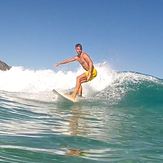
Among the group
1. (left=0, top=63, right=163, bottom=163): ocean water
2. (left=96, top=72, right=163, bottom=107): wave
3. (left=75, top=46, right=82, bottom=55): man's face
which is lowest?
(left=0, top=63, right=163, bottom=163): ocean water

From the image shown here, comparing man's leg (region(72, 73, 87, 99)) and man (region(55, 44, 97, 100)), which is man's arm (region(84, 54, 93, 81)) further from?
man's leg (region(72, 73, 87, 99))

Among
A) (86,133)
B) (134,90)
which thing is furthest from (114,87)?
(86,133)

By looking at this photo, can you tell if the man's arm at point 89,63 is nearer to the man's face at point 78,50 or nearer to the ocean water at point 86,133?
the man's face at point 78,50

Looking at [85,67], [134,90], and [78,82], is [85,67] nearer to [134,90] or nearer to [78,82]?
[78,82]

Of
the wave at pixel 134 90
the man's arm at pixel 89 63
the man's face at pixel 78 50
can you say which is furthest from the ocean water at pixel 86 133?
the man's face at pixel 78 50

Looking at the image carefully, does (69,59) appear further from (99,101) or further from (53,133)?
(53,133)

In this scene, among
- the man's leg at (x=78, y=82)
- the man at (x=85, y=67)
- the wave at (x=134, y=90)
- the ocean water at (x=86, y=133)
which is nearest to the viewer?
the ocean water at (x=86, y=133)

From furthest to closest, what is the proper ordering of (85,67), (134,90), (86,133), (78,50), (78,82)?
(134,90) → (85,67) → (78,50) → (78,82) → (86,133)

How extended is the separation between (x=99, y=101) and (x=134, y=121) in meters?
6.10

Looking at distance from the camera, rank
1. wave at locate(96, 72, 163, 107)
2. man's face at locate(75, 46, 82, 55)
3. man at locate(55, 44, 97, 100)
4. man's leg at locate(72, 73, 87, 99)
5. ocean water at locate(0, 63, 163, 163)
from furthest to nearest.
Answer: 1. wave at locate(96, 72, 163, 107)
2. man's face at locate(75, 46, 82, 55)
3. man at locate(55, 44, 97, 100)
4. man's leg at locate(72, 73, 87, 99)
5. ocean water at locate(0, 63, 163, 163)

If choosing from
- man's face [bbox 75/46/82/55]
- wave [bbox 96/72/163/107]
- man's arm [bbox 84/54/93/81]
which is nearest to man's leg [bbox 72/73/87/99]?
man's arm [bbox 84/54/93/81]

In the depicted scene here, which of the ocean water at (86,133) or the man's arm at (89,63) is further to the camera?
the man's arm at (89,63)

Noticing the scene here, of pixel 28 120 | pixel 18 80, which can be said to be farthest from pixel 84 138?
pixel 18 80

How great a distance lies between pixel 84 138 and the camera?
27.3 feet
